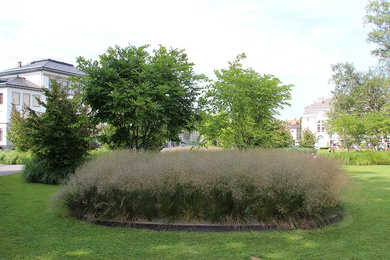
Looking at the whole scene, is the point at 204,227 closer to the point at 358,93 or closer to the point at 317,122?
the point at 358,93

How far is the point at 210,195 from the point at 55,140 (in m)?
8.36

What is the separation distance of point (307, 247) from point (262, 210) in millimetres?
1070

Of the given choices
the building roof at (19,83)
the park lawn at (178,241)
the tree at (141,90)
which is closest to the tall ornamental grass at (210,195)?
the park lawn at (178,241)

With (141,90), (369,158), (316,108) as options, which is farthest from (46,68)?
(316,108)

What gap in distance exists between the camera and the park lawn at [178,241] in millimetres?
3953

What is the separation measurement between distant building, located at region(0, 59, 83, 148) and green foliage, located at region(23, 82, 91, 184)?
1018 inches

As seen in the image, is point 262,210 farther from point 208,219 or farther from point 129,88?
point 129,88

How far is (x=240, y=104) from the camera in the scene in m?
10.6

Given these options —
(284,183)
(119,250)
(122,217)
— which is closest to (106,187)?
(122,217)

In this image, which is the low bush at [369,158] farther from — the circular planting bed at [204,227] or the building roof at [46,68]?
the building roof at [46,68]

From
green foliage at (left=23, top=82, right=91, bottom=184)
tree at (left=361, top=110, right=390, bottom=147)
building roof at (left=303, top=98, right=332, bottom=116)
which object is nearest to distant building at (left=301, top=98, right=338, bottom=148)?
building roof at (left=303, top=98, right=332, bottom=116)

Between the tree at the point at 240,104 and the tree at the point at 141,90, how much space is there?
0.88m

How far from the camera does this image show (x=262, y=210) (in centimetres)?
520

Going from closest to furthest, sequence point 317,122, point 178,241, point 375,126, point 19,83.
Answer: point 178,241
point 375,126
point 19,83
point 317,122
